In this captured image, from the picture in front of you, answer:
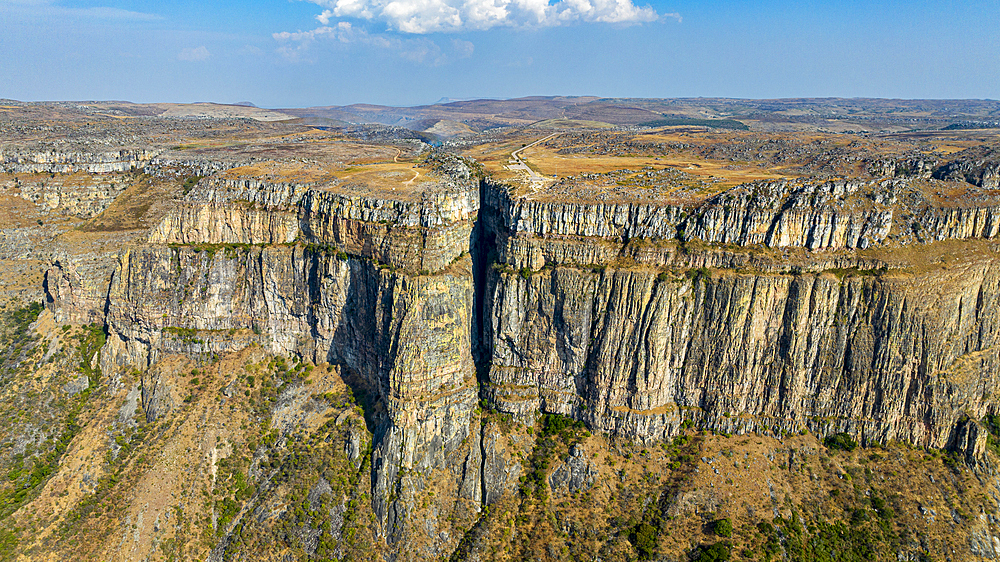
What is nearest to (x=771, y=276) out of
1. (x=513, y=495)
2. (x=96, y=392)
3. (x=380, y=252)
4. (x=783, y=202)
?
(x=783, y=202)

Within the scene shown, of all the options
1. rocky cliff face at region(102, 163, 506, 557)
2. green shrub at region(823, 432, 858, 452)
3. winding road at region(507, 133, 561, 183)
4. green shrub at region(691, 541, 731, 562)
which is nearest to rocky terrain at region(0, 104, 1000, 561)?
green shrub at region(823, 432, 858, 452)

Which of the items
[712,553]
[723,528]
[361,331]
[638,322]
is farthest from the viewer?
[361,331]

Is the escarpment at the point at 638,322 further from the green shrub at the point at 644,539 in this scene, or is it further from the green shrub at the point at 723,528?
the green shrub at the point at 723,528

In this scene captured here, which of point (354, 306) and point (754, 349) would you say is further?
point (354, 306)

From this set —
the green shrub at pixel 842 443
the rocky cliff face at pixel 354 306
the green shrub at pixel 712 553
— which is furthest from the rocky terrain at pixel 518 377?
the green shrub at pixel 712 553

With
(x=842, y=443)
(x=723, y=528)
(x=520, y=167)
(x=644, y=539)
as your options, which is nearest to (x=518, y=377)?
(x=644, y=539)

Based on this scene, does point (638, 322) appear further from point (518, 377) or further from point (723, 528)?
point (723, 528)

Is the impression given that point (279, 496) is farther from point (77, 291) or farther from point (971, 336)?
point (971, 336)

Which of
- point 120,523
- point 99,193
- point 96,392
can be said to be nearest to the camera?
point 120,523
